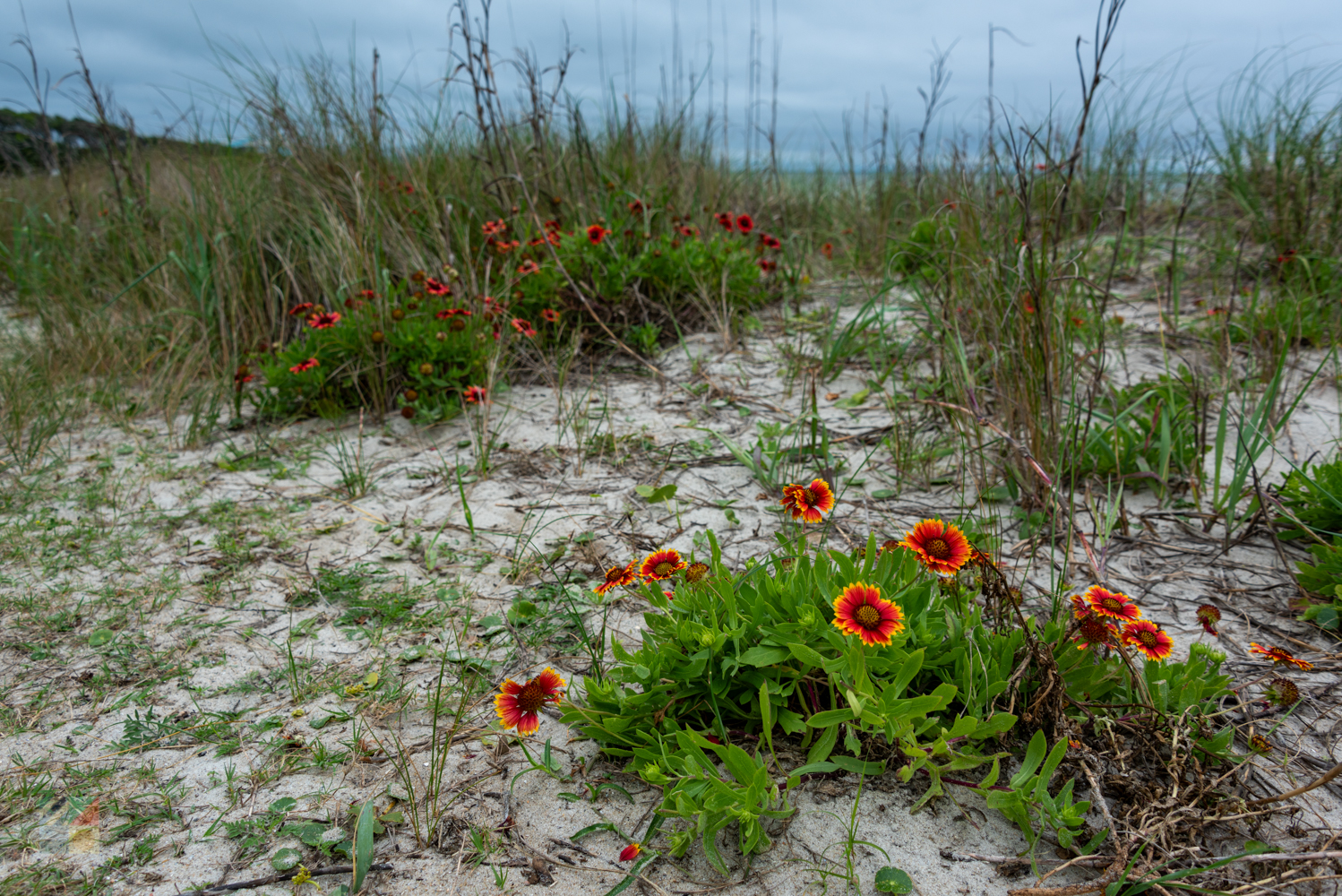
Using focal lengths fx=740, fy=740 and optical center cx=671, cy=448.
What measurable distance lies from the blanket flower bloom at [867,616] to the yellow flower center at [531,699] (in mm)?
537

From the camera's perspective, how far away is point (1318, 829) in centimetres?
115

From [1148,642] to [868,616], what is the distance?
535mm

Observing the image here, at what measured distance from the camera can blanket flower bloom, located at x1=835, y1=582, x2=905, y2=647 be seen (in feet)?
3.94

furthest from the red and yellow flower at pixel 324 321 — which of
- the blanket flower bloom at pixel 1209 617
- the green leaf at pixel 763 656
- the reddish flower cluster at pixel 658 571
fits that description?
the blanket flower bloom at pixel 1209 617

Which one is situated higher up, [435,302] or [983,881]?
[435,302]

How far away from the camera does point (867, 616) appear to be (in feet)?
4.01

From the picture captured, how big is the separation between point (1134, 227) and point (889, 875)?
5.81 metres

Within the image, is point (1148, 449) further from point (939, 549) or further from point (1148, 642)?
point (939, 549)

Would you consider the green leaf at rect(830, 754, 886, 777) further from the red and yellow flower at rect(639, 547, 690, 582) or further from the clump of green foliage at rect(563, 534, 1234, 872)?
the red and yellow flower at rect(639, 547, 690, 582)

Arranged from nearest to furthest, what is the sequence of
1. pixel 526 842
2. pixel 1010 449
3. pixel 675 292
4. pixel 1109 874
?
pixel 1109 874 < pixel 526 842 < pixel 1010 449 < pixel 675 292

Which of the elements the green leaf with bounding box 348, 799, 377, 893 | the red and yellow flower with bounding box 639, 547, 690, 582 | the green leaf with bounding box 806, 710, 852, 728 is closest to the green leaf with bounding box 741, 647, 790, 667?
the green leaf with bounding box 806, 710, 852, 728

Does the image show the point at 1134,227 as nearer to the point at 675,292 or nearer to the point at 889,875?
the point at 675,292

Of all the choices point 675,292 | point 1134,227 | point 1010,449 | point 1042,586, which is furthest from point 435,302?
point 1134,227

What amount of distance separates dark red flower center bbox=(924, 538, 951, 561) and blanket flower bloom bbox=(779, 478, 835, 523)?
25 centimetres
